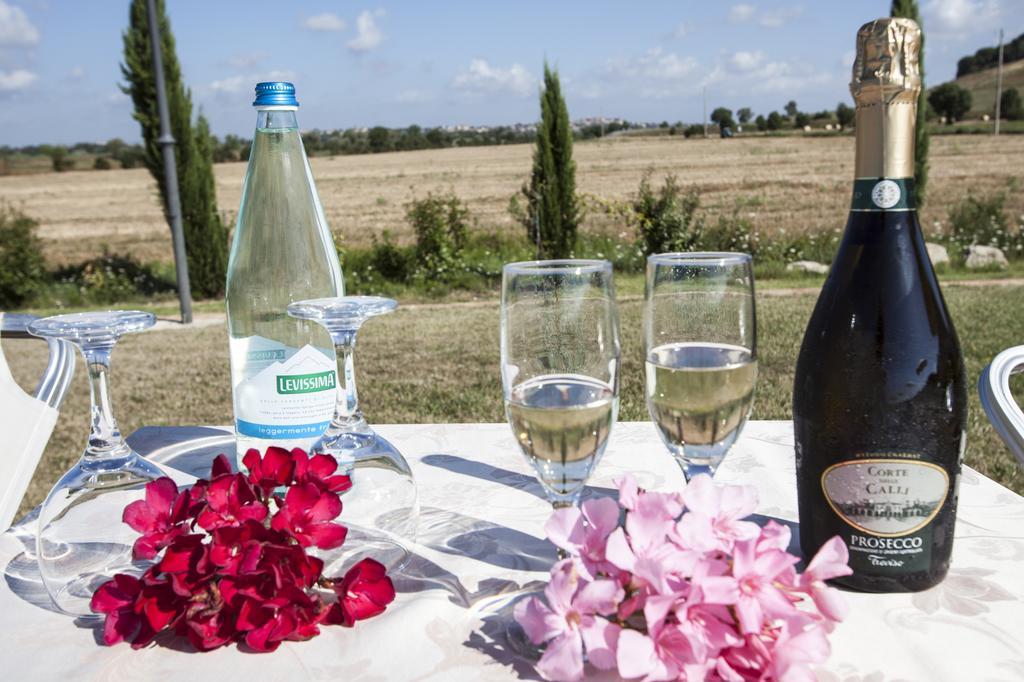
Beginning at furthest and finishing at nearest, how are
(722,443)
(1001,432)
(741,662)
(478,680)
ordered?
1. (1001,432)
2. (722,443)
3. (478,680)
4. (741,662)

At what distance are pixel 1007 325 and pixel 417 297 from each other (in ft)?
24.9

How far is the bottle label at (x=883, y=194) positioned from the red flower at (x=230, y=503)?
772mm

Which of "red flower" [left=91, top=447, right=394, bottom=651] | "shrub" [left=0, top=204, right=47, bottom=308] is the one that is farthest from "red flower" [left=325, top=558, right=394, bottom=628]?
"shrub" [left=0, top=204, right=47, bottom=308]

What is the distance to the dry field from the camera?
23.2 m

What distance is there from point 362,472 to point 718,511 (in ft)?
1.69

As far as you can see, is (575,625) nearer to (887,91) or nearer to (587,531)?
(587,531)

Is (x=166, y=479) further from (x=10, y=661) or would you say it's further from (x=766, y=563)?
(x=766, y=563)

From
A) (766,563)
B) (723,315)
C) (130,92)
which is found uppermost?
(130,92)

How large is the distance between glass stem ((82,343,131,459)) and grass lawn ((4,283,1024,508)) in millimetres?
4534

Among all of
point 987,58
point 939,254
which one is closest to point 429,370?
point 939,254

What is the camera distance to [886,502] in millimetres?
912

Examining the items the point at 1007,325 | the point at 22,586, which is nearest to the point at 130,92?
the point at 1007,325

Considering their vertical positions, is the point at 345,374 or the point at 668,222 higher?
the point at 345,374

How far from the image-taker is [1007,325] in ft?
26.3
